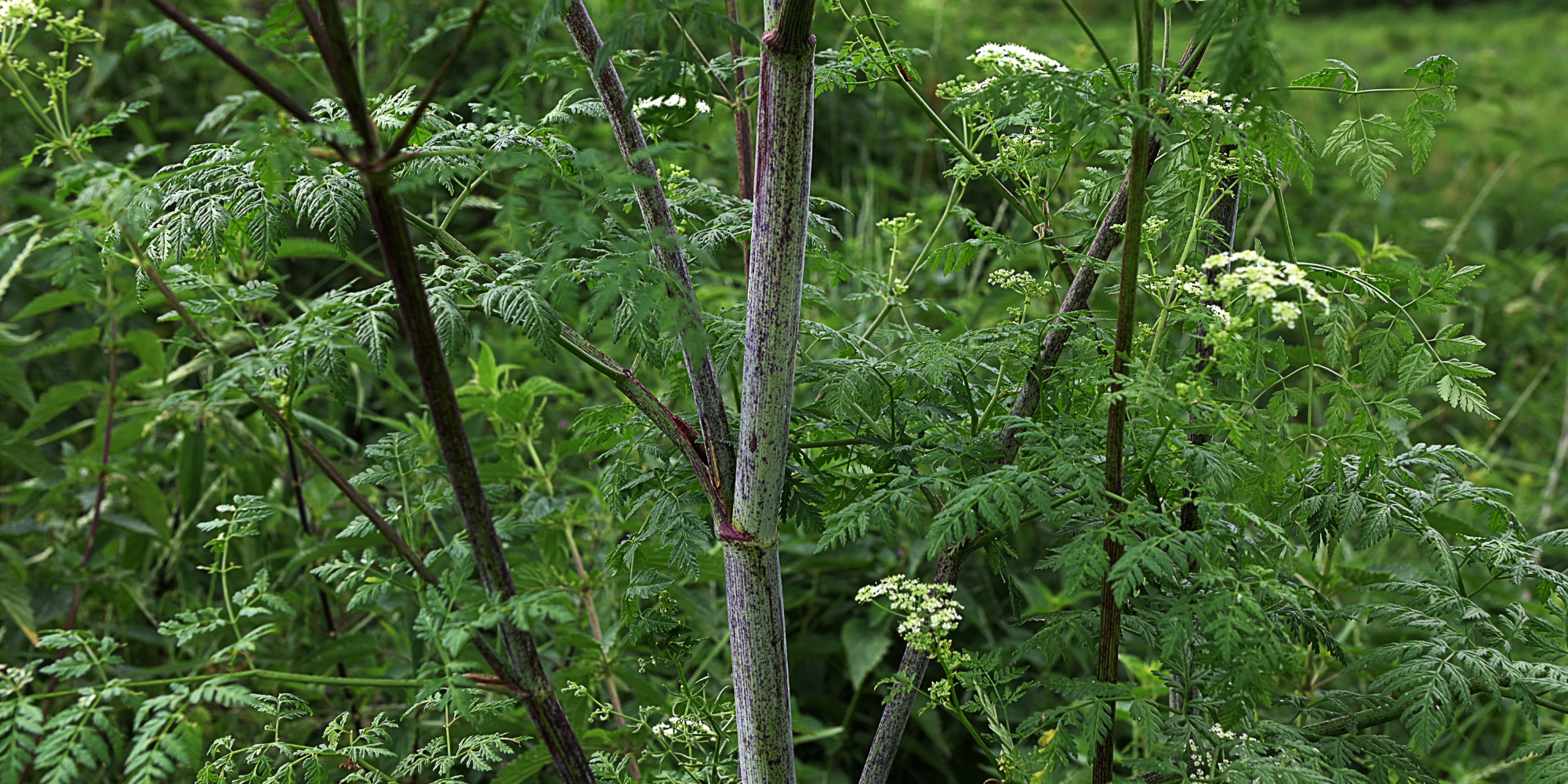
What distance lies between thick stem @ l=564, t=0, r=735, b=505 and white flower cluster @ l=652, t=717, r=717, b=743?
0.28 meters

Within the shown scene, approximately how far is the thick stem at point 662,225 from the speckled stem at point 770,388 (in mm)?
53

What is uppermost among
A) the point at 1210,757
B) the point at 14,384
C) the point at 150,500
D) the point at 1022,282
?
the point at 1022,282

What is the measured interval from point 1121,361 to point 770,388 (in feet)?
1.13

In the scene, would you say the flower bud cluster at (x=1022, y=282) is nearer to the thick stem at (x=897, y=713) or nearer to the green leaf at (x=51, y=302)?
the thick stem at (x=897, y=713)

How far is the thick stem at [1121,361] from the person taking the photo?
0.90 metres

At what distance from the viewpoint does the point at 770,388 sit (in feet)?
3.15

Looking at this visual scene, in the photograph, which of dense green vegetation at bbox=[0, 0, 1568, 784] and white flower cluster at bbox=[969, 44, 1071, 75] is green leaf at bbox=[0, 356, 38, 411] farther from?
white flower cluster at bbox=[969, 44, 1071, 75]

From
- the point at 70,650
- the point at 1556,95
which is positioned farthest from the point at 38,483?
the point at 1556,95

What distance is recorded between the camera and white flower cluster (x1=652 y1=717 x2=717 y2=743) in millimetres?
1172

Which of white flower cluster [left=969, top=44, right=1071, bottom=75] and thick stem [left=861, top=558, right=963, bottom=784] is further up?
white flower cluster [left=969, top=44, right=1071, bottom=75]

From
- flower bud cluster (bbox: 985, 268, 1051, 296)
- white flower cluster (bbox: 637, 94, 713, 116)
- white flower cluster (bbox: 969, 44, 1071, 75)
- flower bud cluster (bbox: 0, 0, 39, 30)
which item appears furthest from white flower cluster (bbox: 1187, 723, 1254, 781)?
flower bud cluster (bbox: 0, 0, 39, 30)

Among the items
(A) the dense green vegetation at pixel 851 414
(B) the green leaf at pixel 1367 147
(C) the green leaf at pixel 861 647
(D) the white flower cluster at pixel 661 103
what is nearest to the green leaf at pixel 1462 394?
(A) the dense green vegetation at pixel 851 414

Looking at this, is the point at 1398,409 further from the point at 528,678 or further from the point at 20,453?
the point at 20,453

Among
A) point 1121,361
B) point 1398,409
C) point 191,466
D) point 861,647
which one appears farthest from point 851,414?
point 191,466
